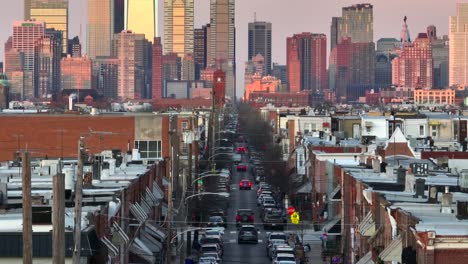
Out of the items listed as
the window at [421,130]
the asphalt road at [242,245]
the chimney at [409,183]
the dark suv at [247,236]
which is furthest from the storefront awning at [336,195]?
the window at [421,130]

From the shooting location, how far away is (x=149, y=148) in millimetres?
86312

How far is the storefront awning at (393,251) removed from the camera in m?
37.4

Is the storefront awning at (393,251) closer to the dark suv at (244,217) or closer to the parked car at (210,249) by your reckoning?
the parked car at (210,249)

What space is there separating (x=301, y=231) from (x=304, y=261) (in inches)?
432

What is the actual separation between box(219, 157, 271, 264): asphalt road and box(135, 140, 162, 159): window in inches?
185

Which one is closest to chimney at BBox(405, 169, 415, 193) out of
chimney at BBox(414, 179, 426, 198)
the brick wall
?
chimney at BBox(414, 179, 426, 198)

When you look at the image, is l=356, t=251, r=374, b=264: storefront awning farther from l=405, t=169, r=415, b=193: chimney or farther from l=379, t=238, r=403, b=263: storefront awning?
l=379, t=238, r=403, b=263: storefront awning

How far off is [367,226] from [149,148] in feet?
130

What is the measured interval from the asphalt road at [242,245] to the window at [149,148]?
470 cm

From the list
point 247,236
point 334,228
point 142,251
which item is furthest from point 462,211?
point 247,236

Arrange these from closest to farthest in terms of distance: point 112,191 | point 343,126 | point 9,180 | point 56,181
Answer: point 56,181
point 112,191
point 9,180
point 343,126

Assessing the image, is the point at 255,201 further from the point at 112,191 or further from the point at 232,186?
the point at 112,191

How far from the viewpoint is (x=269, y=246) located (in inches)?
2441

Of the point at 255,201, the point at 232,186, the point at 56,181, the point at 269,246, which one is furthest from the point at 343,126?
A: the point at 56,181
